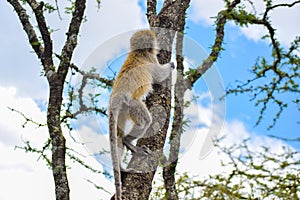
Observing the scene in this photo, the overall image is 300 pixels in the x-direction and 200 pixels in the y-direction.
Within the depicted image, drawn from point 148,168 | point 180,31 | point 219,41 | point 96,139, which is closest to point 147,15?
point 180,31

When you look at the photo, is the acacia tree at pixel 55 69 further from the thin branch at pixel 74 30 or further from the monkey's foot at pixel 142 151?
the monkey's foot at pixel 142 151

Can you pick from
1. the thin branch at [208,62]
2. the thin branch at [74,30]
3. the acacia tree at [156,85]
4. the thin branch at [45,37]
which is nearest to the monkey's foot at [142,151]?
the acacia tree at [156,85]

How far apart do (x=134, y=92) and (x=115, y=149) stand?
106 centimetres

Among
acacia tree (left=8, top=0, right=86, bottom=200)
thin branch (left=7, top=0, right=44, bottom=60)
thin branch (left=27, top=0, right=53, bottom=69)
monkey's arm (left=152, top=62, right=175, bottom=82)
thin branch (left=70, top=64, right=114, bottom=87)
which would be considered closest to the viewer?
acacia tree (left=8, top=0, right=86, bottom=200)

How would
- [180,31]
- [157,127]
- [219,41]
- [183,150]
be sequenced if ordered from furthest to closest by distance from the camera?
[219,41]
[180,31]
[183,150]
[157,127]

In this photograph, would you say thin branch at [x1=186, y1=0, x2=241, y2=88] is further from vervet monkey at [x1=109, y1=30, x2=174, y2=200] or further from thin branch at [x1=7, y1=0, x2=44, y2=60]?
thin branch at [x1=7, y1=0, x2=44, y2=60]

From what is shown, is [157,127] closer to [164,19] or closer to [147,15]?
[164,19]

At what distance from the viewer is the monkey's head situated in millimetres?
5585

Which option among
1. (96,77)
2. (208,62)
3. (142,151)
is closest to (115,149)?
(142,151)

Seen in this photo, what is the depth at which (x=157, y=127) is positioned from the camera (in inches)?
171

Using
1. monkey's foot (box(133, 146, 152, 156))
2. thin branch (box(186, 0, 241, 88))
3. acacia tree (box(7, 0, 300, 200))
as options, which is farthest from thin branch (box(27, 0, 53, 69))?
thin branch (box(186, 0, 241, 88))

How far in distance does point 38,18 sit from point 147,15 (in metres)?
1.73

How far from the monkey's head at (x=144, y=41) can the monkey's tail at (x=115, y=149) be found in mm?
959

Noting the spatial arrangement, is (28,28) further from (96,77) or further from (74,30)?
(96,77)
